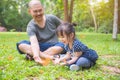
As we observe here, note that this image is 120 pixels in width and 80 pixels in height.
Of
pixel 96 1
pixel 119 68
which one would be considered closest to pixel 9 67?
pixel 119 68

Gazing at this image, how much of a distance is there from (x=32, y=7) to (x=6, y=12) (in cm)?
3766

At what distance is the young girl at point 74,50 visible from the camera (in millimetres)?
5633

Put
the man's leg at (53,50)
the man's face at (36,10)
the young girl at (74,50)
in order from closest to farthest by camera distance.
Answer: the young girl at (74,50), the man's face at (36,10), the man's leg at (53,50)

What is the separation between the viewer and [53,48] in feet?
22.5

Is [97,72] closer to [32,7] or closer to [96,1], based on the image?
[32,7]

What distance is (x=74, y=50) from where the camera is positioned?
19.1 ft

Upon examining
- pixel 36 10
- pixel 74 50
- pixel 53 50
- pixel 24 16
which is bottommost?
pixel 24 16

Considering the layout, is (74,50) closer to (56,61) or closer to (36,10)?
(56,61)

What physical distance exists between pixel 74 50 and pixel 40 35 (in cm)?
141

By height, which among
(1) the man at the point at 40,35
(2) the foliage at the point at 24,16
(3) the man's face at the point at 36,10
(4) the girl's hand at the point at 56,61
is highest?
(3) the man's face at the point at 36,10

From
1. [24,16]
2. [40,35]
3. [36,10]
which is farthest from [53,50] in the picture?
[24,16]

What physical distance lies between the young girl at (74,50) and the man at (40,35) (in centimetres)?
90

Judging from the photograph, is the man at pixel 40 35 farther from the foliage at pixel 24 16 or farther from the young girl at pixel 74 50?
the foliage at pixel 24 16

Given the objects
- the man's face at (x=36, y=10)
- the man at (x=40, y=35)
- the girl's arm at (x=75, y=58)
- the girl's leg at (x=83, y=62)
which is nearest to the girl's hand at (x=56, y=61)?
the man at (x=40, y=35)
